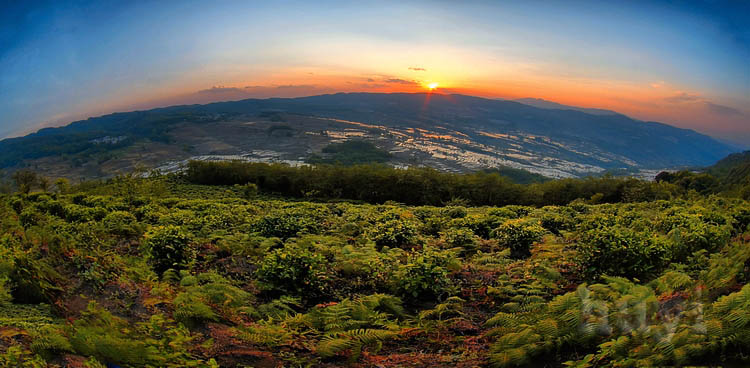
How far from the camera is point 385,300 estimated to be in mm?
7418

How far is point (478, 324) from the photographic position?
6797 millimetres

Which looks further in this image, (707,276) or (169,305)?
(169,305)

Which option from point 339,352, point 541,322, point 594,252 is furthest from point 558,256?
point 339,352

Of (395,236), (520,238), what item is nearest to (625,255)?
(520,238)

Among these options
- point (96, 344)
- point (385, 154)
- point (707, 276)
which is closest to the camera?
point (96, 344)

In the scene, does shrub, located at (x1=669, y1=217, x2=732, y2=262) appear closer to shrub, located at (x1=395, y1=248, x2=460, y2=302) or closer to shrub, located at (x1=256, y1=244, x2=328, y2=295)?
shrub, located at (x1=395, y1=248, x2=460, y2=302)

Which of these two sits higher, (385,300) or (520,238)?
(520,238)

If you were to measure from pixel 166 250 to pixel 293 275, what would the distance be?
4282mm

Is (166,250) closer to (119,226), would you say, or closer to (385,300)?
(119,226)

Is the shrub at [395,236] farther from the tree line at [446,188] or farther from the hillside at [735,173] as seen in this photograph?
the hillside at [735,173]

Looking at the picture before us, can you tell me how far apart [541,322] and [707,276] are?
11.9 ft

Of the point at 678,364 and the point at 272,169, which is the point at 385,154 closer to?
the point at 272,169

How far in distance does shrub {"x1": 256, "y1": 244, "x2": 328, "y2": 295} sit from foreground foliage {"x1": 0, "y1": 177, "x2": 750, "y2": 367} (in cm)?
4

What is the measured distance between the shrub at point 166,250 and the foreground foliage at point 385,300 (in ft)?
0.13
